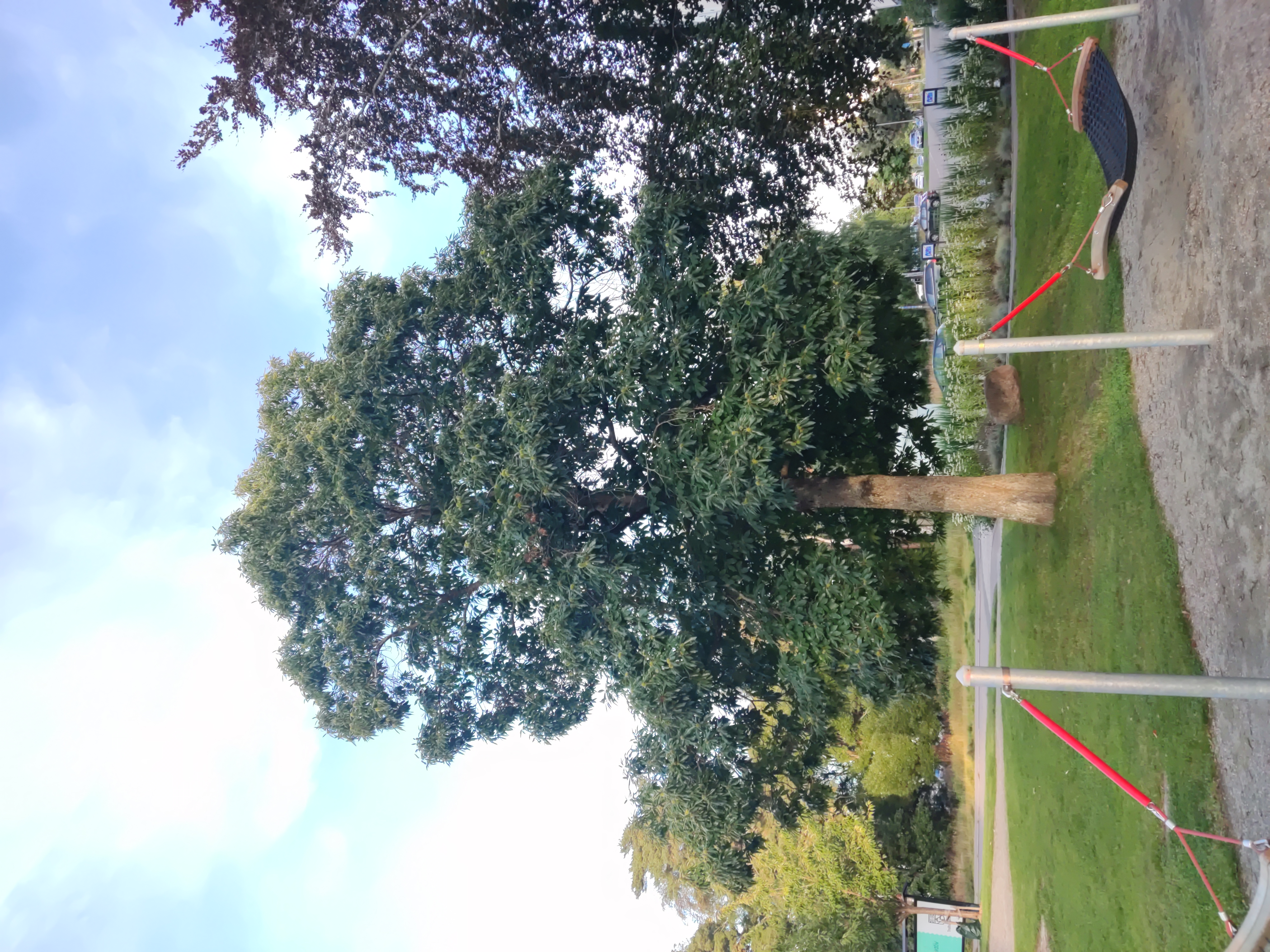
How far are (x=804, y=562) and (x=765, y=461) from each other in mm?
2587

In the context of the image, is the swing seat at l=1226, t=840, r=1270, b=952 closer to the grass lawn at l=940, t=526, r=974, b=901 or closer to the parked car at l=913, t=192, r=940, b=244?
the parked car at l=913, t=192, r=940, b=244

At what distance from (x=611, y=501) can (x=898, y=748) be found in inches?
739

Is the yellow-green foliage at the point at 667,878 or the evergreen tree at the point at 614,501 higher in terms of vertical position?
the evergreen tree at the point at 614,501

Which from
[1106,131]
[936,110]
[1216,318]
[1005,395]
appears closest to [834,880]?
[1005,395]

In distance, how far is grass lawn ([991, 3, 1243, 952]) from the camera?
25.7ft

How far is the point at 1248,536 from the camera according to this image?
256 inches

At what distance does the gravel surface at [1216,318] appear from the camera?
624 centimetres

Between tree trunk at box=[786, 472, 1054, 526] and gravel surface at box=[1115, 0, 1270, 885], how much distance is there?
7.67ft

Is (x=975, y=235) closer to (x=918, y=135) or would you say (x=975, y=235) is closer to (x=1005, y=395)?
(x=1005, y=395)

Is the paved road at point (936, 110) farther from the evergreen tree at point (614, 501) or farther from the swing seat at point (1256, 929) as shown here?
the swing seat at point (1256, 929)

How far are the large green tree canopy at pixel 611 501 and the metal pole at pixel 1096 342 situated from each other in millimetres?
1934

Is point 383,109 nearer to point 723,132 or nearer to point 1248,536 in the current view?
point 723,132

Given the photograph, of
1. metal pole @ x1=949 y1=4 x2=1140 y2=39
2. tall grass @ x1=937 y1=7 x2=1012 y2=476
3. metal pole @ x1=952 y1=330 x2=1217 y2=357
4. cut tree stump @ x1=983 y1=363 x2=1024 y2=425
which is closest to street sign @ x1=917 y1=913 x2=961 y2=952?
tall grass @ x1=937 y1=7 x2=1012 y2=476

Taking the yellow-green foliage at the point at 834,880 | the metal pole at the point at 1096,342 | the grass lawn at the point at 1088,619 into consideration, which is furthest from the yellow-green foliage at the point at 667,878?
the metal pole at the point at 1096,342
